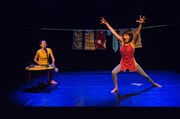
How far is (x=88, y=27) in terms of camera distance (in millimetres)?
11453

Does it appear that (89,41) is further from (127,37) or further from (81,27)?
(127,37)

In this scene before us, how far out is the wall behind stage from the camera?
961 cm

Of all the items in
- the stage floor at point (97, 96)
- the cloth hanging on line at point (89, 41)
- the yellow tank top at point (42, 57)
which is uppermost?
the cloth hanging on line at point (89, 41)

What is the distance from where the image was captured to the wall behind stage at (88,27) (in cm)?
961

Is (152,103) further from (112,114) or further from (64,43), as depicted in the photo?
(64,43)

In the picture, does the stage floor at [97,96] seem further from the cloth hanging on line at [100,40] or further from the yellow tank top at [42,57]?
the cloth hanging on line at [100,40]

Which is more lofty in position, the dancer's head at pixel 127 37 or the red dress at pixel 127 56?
the dancer's head at pixel 127 37

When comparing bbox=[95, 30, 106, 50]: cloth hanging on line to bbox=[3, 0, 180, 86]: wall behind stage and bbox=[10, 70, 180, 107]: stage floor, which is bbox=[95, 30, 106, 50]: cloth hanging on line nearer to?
bbox=[3, 0, 180, 86]: wall behind stage

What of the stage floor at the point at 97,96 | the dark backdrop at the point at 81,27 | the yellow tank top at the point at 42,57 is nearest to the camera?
the stage floor at the point at 97,96

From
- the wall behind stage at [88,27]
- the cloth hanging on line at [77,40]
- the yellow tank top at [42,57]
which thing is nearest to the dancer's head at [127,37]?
the yellow tank top at [42,57]

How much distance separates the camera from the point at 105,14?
1122 cm

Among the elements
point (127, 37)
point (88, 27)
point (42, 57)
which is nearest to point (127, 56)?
point (127, 37)

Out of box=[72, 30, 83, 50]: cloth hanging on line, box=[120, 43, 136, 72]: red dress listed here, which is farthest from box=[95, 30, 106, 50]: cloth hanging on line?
box=[120, 43, 136, 72]: red dress

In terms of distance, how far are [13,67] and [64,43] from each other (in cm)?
283
